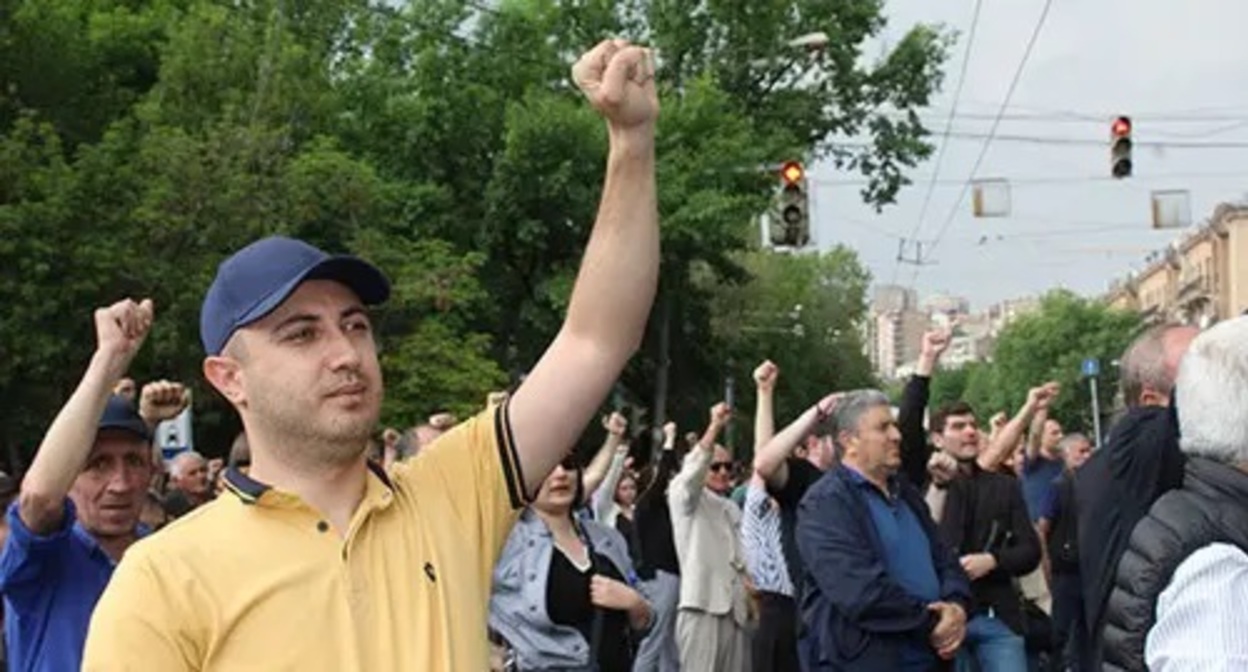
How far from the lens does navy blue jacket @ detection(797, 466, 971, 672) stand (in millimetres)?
7715

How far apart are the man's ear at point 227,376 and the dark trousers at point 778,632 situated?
804cm

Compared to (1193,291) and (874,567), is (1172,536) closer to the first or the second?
(874,567)

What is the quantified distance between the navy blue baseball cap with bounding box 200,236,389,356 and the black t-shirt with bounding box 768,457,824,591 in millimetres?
6786

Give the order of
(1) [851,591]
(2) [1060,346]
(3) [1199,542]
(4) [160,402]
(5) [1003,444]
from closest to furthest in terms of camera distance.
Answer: (3) [1199,542], (4) [160,402], (1) [851,591], (5) [1003,444], (2) [1060,346]

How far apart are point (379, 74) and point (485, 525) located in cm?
4232

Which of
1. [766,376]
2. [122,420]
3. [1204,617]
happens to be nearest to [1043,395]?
[766,376]

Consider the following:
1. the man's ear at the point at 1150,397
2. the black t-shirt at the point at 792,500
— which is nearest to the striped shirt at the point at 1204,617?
the man's ear at the point at 1150,397

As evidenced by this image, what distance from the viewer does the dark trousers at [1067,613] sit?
8.74 metres

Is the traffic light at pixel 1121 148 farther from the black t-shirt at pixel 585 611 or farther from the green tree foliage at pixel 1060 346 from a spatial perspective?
the green tree foliage at pixel 1060 346

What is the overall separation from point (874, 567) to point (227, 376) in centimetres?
475

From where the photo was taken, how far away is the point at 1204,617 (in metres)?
3.48

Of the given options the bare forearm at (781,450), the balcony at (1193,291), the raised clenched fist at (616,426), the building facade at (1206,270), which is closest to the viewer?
the bare forearm at (781,450)

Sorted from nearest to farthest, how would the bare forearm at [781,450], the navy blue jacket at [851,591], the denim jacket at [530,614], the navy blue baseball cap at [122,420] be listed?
the navy blue baseball cap at [122,420], the denim jacket at [530,614], the navy blue jacket at [851,591], the bare forearm at [781,450]

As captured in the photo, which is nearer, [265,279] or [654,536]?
[265,279]
